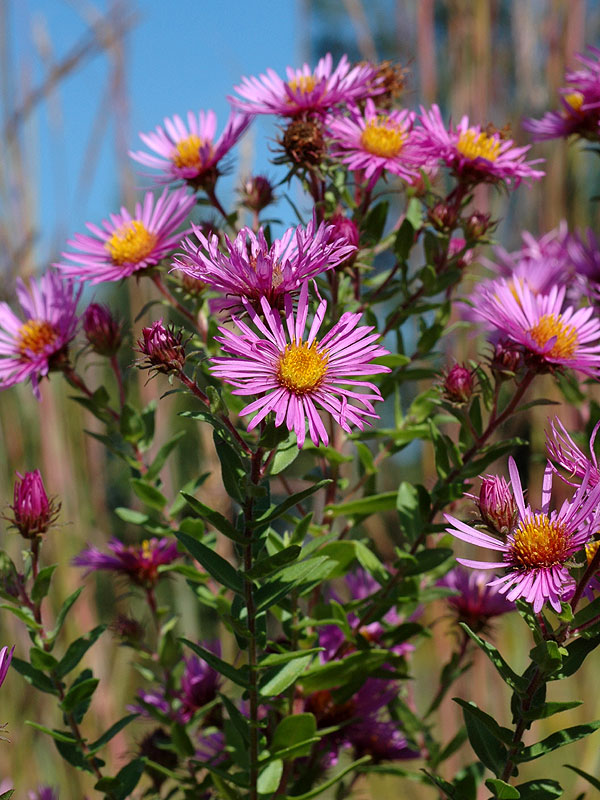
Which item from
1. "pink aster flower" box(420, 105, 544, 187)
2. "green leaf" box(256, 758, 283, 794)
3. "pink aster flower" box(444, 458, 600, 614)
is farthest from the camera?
"pink aster flower" box(420, 105, 544, 187)

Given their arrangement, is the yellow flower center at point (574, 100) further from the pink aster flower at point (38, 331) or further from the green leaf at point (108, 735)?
the green leaf at point (108, 735)

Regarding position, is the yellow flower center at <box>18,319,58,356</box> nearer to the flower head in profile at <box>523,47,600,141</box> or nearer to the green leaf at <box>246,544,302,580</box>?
the green leaf at <box>246,544,302,580</box>

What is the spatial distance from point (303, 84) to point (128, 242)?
→ 0.55 ft

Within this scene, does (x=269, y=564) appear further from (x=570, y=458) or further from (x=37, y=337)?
(x=37, y=337)

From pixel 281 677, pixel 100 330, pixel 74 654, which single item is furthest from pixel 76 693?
pixel 100 330

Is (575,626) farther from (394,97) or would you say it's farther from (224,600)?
(394,97)

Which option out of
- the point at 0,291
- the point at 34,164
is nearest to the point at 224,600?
the point at 0,291

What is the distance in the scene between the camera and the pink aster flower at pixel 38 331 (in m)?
0.55

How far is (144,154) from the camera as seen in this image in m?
0.65

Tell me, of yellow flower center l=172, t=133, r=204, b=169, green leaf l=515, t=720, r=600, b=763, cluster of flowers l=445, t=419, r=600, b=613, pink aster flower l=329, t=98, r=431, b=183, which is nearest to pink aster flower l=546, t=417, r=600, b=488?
cluster of flowers l=445, t=419, r=600, b=613

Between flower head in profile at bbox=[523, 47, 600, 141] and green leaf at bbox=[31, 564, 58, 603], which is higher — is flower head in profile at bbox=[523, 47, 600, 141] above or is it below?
above

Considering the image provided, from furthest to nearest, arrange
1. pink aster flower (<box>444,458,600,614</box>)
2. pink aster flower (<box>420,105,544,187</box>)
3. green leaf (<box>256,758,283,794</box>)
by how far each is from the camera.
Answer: pink aster flower (<box>420,105,544,187</box>), green leaf (<box>256,758,283,794</box>), pink aster flower (<box>444,458,600,614</box>)

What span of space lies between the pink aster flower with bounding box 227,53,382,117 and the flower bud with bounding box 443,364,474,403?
0.21m

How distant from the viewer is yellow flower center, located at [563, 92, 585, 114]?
26.0 inches
